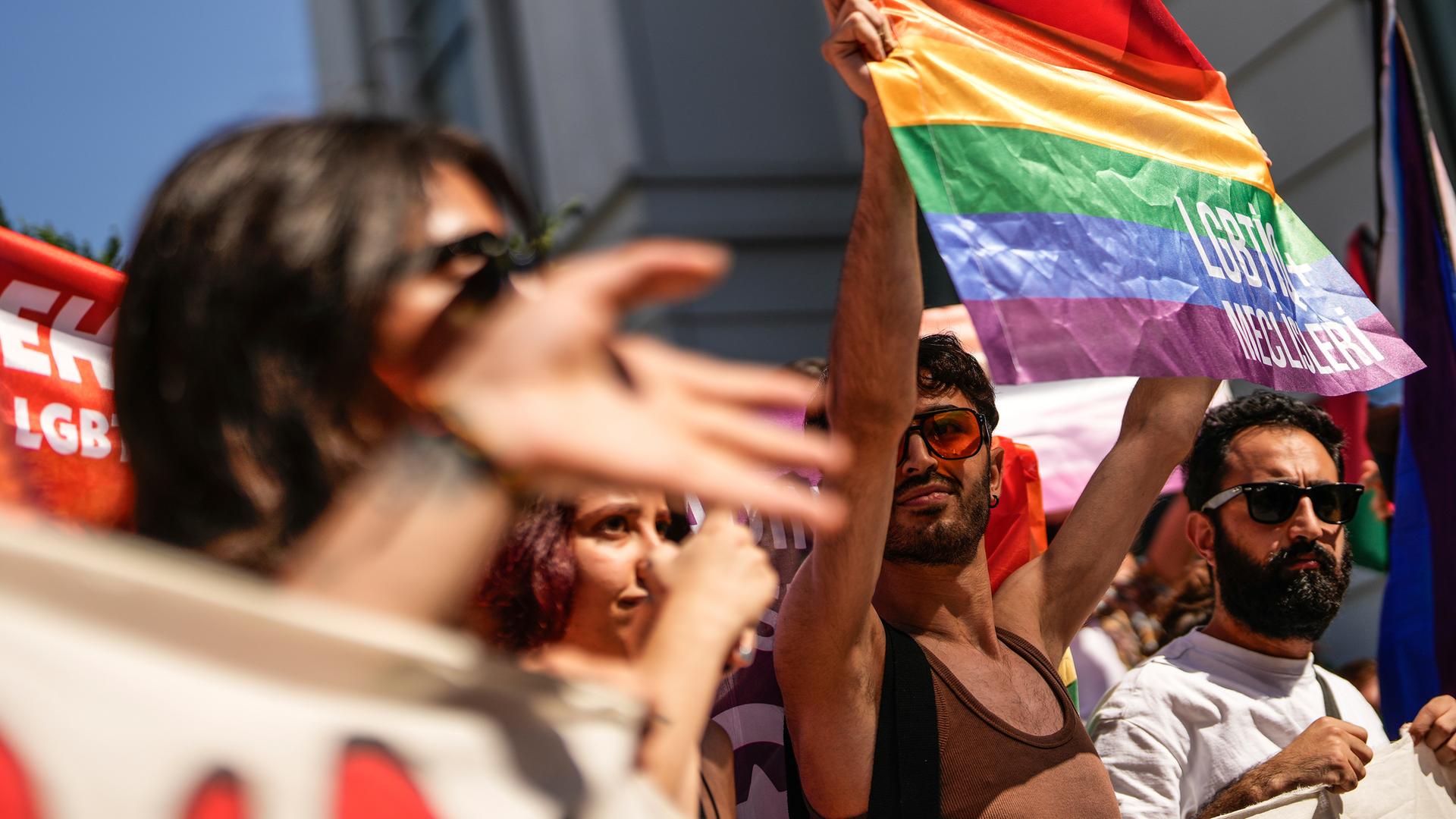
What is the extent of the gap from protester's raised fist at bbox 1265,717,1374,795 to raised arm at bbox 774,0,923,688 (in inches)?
35.7

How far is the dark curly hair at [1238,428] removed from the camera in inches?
136

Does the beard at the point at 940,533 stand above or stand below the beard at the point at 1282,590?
above

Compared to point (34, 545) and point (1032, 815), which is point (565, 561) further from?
point (34, 545)

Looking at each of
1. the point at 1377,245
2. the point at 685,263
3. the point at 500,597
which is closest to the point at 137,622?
the point at 685,263

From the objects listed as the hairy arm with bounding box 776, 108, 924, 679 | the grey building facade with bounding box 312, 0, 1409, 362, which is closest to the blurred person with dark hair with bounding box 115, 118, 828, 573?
the hairy arm with bounding box 776, 108, 924, 679

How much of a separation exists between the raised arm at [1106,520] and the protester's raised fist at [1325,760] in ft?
1.47

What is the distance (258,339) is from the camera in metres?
1.04

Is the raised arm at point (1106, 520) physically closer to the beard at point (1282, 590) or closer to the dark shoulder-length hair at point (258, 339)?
the beard at point (1282, 590)

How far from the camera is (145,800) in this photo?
3.10 ft

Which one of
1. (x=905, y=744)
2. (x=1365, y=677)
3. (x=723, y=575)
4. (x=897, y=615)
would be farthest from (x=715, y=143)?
(x=723, y=575)

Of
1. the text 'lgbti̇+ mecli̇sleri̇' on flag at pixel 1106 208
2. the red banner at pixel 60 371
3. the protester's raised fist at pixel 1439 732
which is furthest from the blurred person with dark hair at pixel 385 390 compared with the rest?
the protester's raised fist at pixel 1439 732

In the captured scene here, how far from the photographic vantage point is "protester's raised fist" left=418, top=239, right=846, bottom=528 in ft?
3.14

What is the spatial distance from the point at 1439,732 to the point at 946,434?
117cm

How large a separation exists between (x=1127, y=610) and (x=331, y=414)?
4.12 meters
